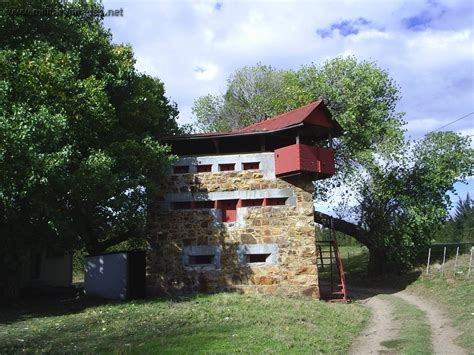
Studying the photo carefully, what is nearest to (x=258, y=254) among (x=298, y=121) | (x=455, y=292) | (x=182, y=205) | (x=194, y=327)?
(x=182, y=205)

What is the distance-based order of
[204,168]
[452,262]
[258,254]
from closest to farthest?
[258,254] → [204,168] → [452,262]

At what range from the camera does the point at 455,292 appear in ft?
58.8

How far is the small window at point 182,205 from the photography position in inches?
761

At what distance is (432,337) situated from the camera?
11.5m

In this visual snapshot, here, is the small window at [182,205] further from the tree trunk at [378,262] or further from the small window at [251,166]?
the tree trunk at [378,262]

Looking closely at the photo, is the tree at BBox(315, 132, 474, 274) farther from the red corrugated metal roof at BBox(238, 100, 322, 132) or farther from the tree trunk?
the red corrugated metal roof at BBox(238, 100, 322, 132)

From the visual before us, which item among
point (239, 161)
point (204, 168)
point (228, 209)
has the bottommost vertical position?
point (228, 209)

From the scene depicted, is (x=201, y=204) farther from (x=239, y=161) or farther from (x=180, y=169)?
(x=239, y=161)

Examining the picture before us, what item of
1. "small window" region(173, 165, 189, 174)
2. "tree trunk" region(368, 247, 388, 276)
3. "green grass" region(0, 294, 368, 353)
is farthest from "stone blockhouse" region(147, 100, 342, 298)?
"tree trunk" region(368, 247, 388, 276)

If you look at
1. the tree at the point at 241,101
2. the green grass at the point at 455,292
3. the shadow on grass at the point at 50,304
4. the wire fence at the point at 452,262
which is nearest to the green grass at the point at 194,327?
the shadow on grass at the point at 50,304

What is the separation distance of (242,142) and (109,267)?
7638 millimetres

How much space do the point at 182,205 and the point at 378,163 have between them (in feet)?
37.8

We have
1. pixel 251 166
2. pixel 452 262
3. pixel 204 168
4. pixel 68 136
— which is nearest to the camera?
pixel 68 136

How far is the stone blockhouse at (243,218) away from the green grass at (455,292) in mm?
4772
